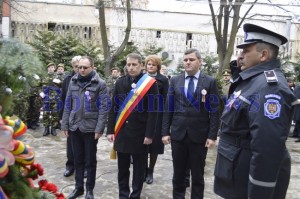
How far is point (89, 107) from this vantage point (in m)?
Result: 4.58

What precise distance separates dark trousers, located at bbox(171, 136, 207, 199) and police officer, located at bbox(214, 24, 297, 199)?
1293 mm

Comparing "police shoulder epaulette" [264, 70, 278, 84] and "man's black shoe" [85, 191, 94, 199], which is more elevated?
"police shoulder epaulette" [264, 70, 278, 84]

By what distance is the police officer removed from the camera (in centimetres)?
224

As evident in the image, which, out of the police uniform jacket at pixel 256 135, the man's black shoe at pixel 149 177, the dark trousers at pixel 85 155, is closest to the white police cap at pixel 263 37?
the police uniform jacket at pixel 256 135

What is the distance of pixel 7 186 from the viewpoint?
172 cm

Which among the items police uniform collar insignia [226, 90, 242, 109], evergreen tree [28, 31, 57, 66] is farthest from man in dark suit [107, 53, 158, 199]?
evergreen tree [28, 31, 57, 66]

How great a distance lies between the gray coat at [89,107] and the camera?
178 inches

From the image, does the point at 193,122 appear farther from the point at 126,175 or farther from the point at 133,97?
the point at 126,175

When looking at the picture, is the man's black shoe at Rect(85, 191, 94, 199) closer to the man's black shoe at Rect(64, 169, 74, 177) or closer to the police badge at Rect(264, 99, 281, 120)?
the man's black shoe at Rect(64, 169, 74, 177)

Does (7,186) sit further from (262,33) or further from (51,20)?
(51,20)

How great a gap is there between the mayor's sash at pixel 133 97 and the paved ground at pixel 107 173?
3.65ft

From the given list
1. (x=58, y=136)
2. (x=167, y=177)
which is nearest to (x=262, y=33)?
(x=167, y=177)

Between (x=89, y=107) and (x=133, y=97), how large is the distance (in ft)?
2.05

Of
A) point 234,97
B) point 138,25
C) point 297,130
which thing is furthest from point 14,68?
point 138,25
